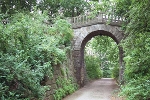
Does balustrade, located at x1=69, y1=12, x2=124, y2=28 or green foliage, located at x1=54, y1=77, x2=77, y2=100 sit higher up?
balustrade, located at x1=69, y1=12, x2=124, y2=28

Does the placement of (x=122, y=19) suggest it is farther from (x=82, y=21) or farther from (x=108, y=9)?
(x=82, y=21)

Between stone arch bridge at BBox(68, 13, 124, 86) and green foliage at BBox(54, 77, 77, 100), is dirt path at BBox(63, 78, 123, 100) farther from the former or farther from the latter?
stone arch bridge at BBox(68, 13, 124, 86)

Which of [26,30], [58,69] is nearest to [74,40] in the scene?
[58,69]

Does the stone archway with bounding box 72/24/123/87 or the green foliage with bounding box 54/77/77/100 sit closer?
the green foliage with bounding box 54/77/77/100

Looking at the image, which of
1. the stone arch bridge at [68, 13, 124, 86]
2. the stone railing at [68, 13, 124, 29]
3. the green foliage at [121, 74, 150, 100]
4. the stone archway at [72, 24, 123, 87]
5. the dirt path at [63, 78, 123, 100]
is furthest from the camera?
the stone archway at [72, 24, 123, 87]

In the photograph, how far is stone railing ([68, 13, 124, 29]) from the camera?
674 inches

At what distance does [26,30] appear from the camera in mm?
7316

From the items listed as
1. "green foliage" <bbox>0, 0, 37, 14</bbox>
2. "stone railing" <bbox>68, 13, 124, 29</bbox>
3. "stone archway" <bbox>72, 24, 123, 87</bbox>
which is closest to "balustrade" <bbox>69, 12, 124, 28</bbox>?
"stone railing" <bbox>68, 13, 124, 29</bbox>

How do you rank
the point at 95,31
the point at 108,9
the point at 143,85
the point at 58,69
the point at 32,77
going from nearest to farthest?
the point at 32,77
the point at 143,85
the point at 58,69
the point at 108,9
the point at 95,31

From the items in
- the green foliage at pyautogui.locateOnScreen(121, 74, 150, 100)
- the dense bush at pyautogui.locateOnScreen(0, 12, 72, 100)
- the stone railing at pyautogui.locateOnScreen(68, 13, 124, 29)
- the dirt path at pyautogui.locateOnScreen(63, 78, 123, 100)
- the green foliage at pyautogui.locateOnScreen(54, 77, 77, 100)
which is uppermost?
the stone railing at pyautogui.locateOnScreen(68, 13, 124, 29)

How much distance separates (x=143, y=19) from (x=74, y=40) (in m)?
9.72

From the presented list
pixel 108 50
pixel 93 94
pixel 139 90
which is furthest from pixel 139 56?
pixel 108 50

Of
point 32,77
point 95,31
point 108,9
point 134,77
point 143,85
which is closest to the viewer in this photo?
point 32,77

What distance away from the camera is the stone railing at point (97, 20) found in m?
17.1
